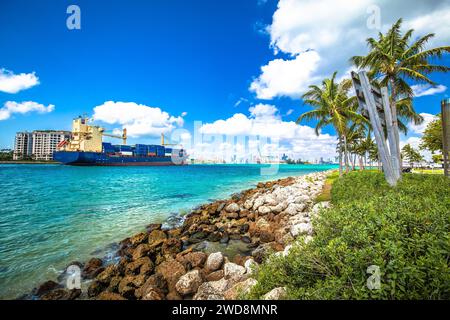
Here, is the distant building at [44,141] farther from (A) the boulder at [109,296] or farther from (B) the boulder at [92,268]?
(A) the boulder at [109,296]

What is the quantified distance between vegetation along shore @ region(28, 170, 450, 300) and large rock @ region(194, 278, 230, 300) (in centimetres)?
2

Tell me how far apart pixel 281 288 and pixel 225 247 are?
5295 millimetres

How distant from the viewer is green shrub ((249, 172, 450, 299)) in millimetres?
1732

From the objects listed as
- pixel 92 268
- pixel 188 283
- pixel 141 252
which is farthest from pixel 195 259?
pixel 92 268

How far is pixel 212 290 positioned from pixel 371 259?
3.68m

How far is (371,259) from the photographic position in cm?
204

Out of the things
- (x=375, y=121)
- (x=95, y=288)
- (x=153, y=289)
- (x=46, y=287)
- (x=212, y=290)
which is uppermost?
(x=375, y=121)

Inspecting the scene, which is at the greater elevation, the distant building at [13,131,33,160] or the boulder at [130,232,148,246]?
the distant building at [13,131,33,160]

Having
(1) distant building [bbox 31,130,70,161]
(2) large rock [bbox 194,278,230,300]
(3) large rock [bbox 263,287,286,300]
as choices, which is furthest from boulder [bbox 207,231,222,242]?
(1) distant building [bbox 31,130,70,161]

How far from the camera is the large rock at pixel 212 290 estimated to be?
4262 millimetres

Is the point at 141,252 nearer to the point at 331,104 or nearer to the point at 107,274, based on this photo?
the point at 107,274

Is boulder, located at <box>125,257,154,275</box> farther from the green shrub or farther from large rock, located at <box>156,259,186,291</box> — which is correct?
the green shrub

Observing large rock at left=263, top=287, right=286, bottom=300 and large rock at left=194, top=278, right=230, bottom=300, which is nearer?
large rock at left=263, top=287, right=286, bottom=300
